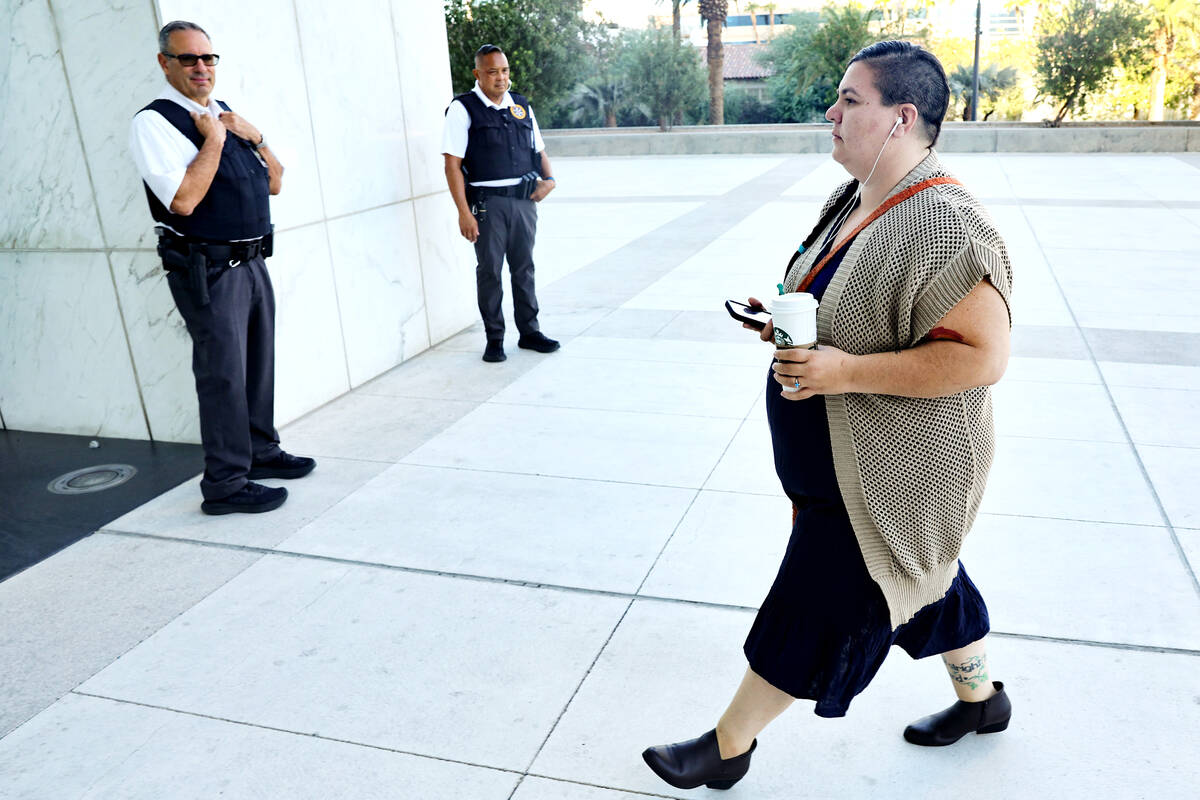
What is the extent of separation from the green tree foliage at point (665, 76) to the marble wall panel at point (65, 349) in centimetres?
2313

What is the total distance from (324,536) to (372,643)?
0.92 meters

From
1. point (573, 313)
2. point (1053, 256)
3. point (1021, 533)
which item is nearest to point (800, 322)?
point (1021, 533)

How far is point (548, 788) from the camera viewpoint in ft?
8.25

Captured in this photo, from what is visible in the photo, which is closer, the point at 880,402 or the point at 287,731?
the point at 880,402

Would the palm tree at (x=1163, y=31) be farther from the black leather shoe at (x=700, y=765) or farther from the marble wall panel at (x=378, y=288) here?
the black leather shoe at (x=700, y=765)

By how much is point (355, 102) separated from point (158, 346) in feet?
6.32

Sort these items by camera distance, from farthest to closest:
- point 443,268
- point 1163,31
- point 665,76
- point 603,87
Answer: point 603,87 < point 665,76 < point 1163,31 < point 443,268

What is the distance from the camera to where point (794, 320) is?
189 cm

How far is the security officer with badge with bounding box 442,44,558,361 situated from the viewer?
20.0ft

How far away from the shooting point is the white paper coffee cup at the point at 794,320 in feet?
6.18

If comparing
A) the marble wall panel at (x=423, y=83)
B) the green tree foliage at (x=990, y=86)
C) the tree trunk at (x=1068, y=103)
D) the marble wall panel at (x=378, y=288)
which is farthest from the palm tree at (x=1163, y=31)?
the marble wall panel at (x=378, y=288)

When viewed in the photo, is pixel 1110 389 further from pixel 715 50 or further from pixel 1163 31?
pixel 715 50

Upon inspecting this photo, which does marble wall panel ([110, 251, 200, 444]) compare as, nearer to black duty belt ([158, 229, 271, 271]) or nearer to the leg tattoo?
black duty belt ([158, 229, 271, 271])

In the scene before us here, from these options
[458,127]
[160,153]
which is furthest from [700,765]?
[458,127]
